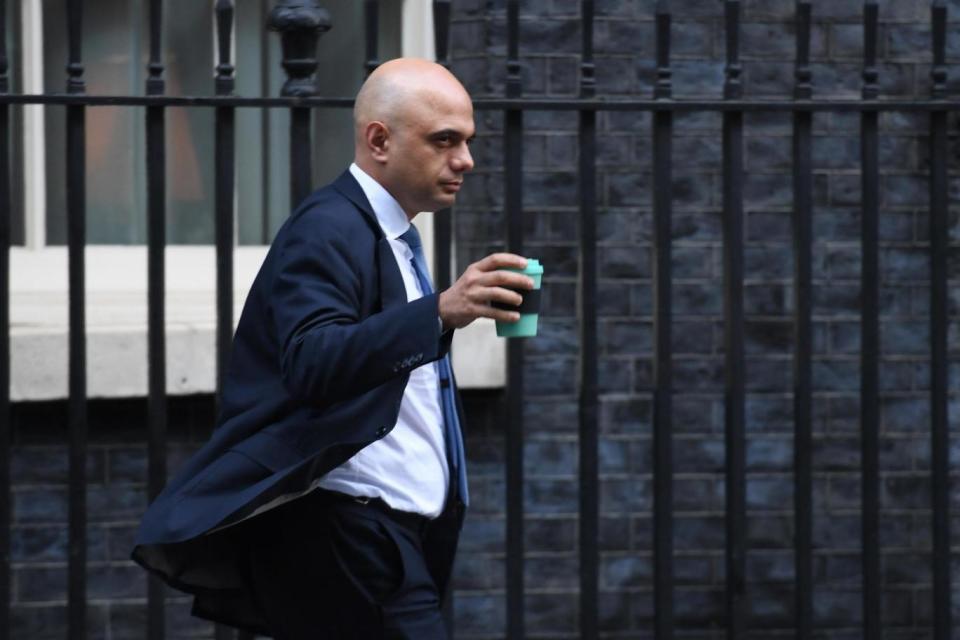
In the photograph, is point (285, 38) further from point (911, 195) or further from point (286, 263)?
point (911, 195)

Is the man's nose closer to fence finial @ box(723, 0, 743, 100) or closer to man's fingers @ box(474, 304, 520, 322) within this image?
man's fingers @ box(474, 304, 520, 322)

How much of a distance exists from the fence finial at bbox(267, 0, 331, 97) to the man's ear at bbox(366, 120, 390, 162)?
886 mm

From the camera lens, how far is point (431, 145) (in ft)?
11.1

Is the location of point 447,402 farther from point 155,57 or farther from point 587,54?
point 155,57

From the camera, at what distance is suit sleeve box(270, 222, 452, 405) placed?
10.2 ft

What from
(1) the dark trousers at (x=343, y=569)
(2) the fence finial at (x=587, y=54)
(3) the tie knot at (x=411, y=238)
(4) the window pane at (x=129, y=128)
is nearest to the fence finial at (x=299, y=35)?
(2) the fence finial at (x=587, y=54)

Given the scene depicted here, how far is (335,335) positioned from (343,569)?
53 centimetres

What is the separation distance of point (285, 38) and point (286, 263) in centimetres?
116

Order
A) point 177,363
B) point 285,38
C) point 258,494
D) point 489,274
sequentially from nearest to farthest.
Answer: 1. point 489,274
2. point 258,494
3. point 285,38
4. point 177,363

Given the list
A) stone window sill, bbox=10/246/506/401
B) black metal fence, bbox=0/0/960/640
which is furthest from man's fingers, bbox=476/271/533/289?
stone window sill, bbox=10/246/506/401

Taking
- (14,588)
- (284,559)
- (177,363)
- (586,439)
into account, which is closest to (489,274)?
(284,559)

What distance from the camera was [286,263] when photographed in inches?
127

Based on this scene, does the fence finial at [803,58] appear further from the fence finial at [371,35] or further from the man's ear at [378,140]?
the man's ear at [378,140]

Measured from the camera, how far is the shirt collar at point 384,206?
135 inches
